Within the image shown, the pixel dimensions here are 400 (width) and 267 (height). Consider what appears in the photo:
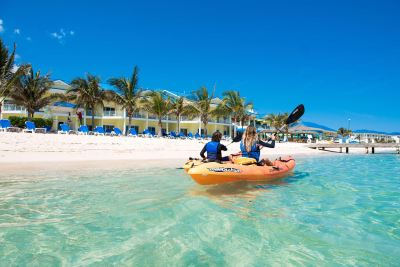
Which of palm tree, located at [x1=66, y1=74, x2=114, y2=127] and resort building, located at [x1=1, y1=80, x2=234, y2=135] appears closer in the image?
palm tree, located at [x1=66, y1=74, x2=114, y2=127]

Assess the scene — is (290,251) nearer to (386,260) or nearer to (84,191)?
(386,260)

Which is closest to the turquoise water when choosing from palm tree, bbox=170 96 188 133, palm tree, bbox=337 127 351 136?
palm tree, bbox=170 96 188 133

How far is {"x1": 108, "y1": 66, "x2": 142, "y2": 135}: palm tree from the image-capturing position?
35.0 metres

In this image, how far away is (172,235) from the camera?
457 centimetres

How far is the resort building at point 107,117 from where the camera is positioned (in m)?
36.8

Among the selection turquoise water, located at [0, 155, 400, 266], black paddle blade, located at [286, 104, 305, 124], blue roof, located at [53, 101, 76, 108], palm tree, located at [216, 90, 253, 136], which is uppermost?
palm tree, located at [216, 90, 253, 136]

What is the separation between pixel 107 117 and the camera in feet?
132

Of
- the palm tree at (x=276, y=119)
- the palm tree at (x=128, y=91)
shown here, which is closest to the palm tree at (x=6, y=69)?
the palm tree at (x=128, y=91)

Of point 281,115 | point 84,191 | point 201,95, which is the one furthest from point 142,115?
point 84,191

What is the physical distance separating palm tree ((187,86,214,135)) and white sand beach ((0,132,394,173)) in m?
15.6

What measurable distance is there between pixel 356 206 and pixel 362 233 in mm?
2325

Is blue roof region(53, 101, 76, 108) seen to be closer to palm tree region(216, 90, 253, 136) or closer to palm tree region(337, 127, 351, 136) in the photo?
palm tree region(216, 90, 253, 136)

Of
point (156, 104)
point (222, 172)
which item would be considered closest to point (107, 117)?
point (156, 104)

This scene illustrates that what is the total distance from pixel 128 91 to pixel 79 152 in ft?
59.6
